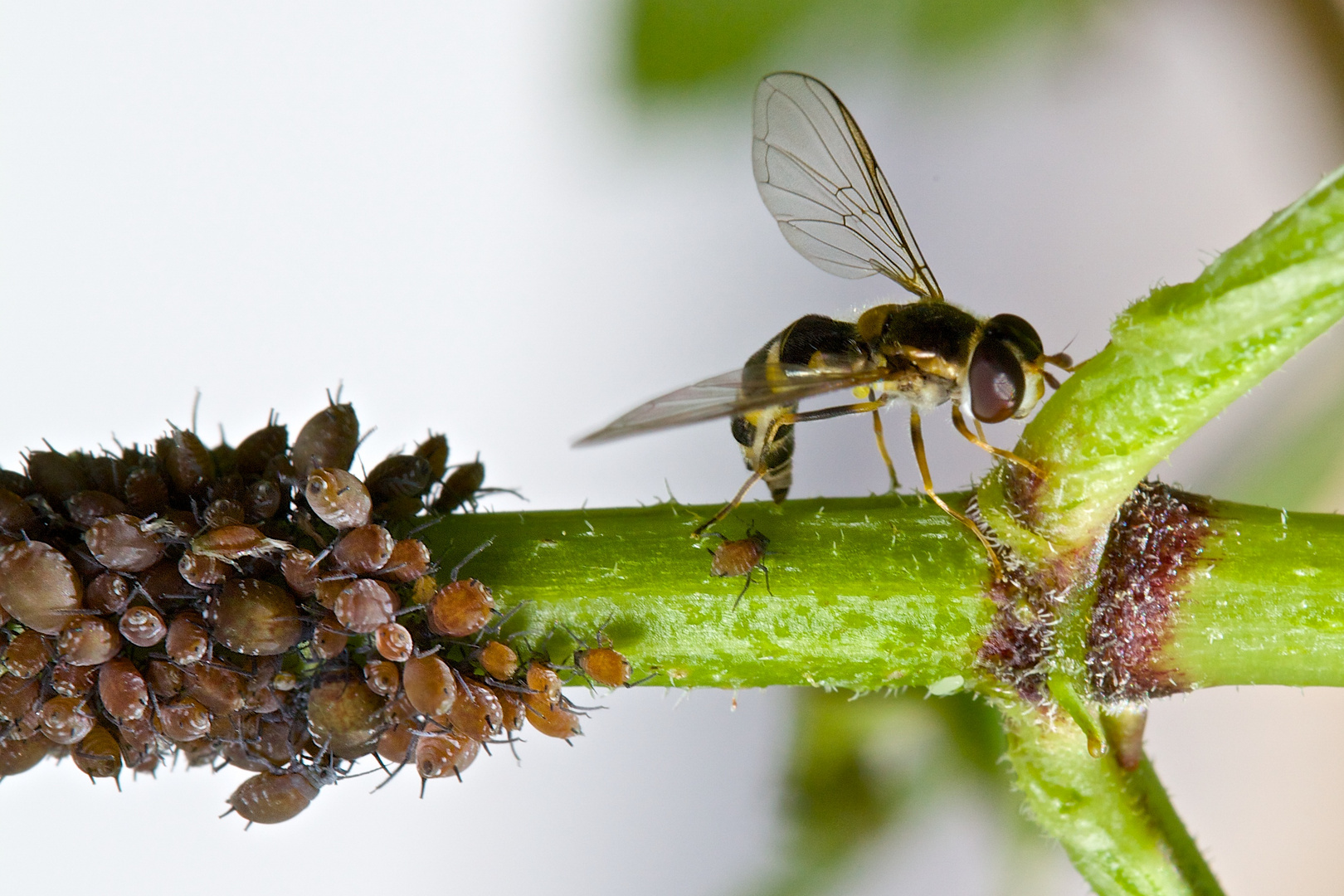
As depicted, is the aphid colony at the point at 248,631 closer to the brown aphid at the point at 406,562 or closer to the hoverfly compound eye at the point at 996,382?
the brown aphid at the point at 406,562

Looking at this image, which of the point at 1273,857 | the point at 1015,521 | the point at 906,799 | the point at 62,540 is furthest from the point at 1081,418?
the point at 1273,857

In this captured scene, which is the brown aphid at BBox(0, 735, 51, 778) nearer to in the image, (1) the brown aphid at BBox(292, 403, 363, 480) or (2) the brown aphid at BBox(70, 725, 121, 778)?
(2) the brown aphid at BBox(70, 725, 121, 778)

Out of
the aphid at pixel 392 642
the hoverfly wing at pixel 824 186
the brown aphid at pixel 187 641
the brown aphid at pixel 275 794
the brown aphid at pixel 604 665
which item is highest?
the hoverfly wing at pixel 824 186

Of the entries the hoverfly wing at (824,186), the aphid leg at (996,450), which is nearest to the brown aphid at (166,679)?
the aphid leg at (996,450)

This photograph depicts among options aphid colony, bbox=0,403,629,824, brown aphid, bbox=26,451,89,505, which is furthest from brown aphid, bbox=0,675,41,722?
brown aphid, bbox=26,451,89,505

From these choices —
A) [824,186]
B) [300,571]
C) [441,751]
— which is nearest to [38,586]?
[300,571]
